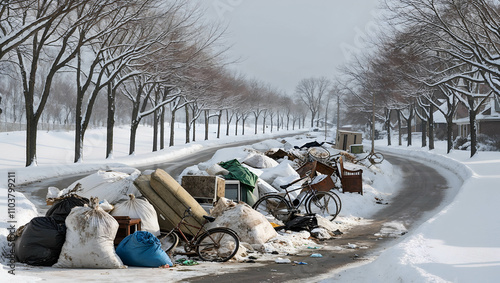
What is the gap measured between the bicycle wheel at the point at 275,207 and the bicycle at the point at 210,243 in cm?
366

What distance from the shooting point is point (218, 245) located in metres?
8.98

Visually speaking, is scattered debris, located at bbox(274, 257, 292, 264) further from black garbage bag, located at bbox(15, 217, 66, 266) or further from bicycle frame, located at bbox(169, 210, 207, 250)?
black garbage bag, located at bbox(15, 217, 66, 266)

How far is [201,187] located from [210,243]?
3016 millimetres

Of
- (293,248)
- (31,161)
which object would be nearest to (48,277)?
(293,248)

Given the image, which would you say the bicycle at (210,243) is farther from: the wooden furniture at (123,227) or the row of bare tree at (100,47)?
the row of bare tree at (100,47)

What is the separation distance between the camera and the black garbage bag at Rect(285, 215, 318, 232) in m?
11.6

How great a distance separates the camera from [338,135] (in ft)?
140

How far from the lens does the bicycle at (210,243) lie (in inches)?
348

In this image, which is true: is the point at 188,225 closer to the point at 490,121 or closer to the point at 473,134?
the point at 473,134

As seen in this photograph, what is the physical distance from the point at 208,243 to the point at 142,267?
4.98 ft

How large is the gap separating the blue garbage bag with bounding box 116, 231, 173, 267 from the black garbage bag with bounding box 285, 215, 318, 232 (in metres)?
4.28

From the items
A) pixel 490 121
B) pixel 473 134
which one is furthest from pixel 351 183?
pixel 490 121

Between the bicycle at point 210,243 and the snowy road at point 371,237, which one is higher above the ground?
the bicycle at point 210,243

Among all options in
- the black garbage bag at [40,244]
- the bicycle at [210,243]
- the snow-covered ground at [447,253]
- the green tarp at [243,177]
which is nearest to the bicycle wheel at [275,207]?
the green tarp at [243,177]
